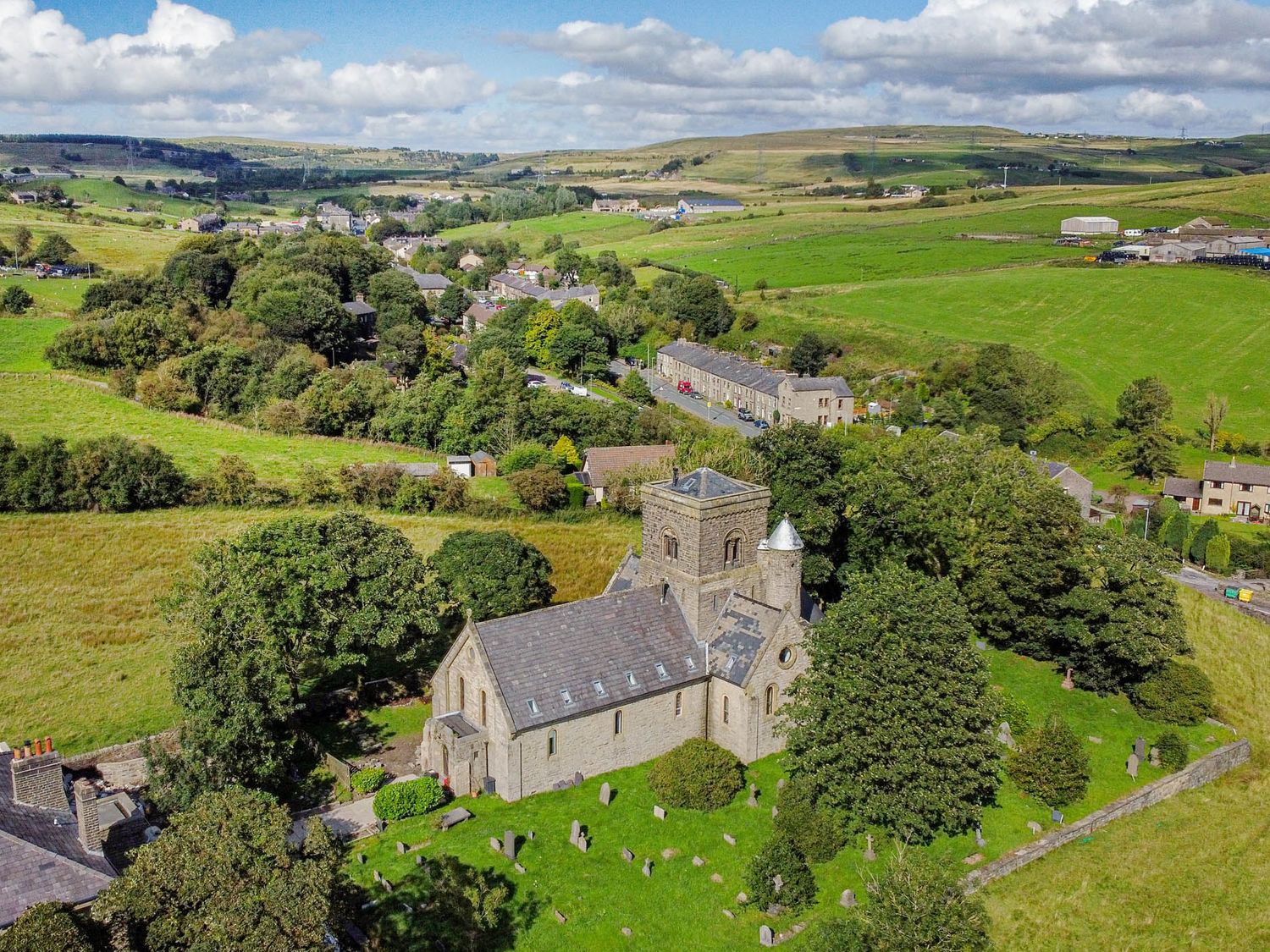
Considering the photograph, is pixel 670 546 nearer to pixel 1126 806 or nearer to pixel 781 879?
pixel 781 879

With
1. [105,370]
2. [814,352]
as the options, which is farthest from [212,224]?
[814,352]

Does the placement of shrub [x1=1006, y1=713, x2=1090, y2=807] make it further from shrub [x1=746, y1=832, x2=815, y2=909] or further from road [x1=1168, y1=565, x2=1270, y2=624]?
road [x1=1168, y1=565, x2=1270, y2=624]

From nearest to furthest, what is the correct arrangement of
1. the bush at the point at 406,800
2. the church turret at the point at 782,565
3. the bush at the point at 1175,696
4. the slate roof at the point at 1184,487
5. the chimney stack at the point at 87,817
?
the chimney stack at the point at 87,817, the bush at the point at 406,800, the church turret at the point at 782,565, the bush at the point at 1175,696, the slate roof at the point at 1184,487

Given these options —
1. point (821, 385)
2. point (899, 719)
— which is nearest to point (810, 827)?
point (899, 719)

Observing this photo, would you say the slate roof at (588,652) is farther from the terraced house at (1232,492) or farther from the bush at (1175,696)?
the terraced house at (1232,492)

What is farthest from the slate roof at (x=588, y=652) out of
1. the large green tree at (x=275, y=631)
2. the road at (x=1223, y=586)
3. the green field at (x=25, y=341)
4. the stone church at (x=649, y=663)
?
the green field at (x=25, y=341)

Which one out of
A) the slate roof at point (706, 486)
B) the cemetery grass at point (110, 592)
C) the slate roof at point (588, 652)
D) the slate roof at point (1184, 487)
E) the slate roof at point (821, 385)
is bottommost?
the slate roof at point (1184, 487)
